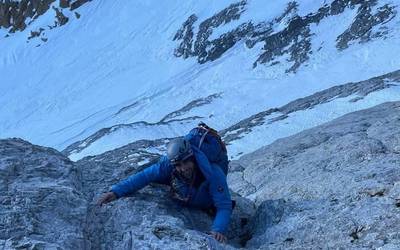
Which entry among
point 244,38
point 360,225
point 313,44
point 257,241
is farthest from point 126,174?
point 244,38

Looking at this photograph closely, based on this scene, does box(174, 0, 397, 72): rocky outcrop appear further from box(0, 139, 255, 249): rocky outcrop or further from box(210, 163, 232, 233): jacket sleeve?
box(210, 163, 232, 233): jacket sleeve

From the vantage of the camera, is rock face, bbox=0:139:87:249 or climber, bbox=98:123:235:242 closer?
rock face, bbox=0:139:87:249

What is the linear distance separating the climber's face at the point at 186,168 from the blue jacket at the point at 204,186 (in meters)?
0.08

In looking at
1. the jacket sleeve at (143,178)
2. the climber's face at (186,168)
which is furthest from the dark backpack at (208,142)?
the jacket sleeve at (143,178)

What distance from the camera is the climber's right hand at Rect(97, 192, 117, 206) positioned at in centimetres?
729

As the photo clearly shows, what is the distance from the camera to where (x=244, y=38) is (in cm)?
6506

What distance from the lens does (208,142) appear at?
7480 millimetres

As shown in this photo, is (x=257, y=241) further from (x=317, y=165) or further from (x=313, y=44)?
(x=313, y=44)

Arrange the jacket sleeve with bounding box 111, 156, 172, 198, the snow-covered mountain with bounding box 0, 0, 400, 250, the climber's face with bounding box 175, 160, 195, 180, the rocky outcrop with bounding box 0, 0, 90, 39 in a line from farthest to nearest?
the rocky outcrop with bounding box 0, 0, 90, 39
the jacket sleeve with bounding box 111, 156, 172, 198
the climber's face with bounding box 175, 160, 195, 180
the snow-covered mountain with bounding box 0, 0, 400, 250

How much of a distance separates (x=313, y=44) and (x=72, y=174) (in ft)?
165

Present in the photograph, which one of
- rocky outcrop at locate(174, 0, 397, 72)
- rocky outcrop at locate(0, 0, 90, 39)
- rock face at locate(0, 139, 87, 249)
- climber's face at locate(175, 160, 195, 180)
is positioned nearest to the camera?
rock face at locate(0, 139, 87, 249)

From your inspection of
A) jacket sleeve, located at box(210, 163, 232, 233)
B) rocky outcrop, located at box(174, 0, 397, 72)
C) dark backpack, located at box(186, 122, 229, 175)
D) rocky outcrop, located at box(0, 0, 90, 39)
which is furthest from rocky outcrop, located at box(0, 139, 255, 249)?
rocky outcrop, located at box(0, 0, 90, 39)

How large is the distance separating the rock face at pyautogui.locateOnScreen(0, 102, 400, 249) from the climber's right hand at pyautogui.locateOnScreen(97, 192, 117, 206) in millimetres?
57

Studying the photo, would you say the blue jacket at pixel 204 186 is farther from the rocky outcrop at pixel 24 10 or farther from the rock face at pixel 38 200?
the rocky outcrop at pixel 24 10
